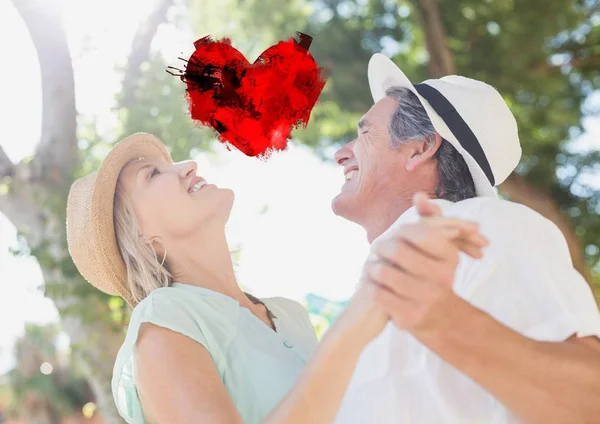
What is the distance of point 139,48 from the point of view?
6570mm

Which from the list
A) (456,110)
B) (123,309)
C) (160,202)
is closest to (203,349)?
(160,202)

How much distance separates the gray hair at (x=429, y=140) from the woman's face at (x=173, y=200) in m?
0.65

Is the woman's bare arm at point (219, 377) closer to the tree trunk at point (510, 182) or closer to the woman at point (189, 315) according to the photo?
the woman at point (189, 315)

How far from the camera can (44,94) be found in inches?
234

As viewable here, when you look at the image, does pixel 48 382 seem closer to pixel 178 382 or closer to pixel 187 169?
pixel 187 169

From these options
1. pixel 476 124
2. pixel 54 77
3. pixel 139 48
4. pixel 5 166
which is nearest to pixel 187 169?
pixel 476 124

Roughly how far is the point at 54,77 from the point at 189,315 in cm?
429

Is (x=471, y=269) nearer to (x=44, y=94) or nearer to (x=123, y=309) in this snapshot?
(x=123, y=309)

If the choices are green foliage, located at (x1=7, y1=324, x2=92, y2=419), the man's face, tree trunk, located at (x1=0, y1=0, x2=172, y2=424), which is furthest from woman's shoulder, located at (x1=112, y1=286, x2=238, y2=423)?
green foliage, located at (x1=7, y1=324, x2=92, y2=419)

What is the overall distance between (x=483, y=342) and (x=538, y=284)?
30 cm

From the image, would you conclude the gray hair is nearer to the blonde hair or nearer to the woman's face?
the woman's face

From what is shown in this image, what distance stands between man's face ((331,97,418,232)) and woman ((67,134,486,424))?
16.9 inches

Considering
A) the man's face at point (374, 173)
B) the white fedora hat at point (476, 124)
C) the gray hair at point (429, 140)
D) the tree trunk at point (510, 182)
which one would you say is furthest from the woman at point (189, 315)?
the tree trunk at point (510, 182)

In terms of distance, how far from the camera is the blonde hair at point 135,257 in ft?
8.29
